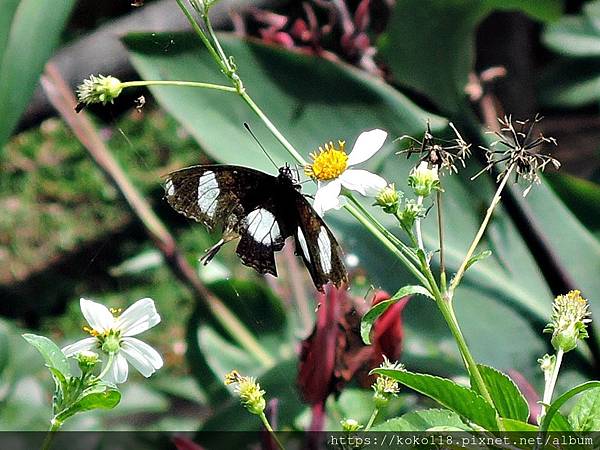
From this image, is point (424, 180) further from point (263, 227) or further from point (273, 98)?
point (273, 98)

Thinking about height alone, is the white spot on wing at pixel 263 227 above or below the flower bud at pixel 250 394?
above

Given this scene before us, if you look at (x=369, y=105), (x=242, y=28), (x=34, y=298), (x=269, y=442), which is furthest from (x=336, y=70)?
(x=34, y=298)

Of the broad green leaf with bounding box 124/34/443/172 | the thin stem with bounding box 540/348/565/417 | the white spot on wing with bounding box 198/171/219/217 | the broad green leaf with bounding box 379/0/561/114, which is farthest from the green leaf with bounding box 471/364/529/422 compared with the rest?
the broad green leaf with bounding box 379/0/561/114

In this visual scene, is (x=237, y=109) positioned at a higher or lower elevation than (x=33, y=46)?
lower

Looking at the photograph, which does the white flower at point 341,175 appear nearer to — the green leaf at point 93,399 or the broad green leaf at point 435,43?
the green leaf at point 93,399

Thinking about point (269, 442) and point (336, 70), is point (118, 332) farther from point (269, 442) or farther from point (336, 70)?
point (336, 70)

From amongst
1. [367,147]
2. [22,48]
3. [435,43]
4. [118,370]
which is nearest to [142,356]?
[118,370]

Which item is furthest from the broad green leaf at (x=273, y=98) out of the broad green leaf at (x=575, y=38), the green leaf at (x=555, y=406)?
the broad green leaf at (x=575, y=38)
